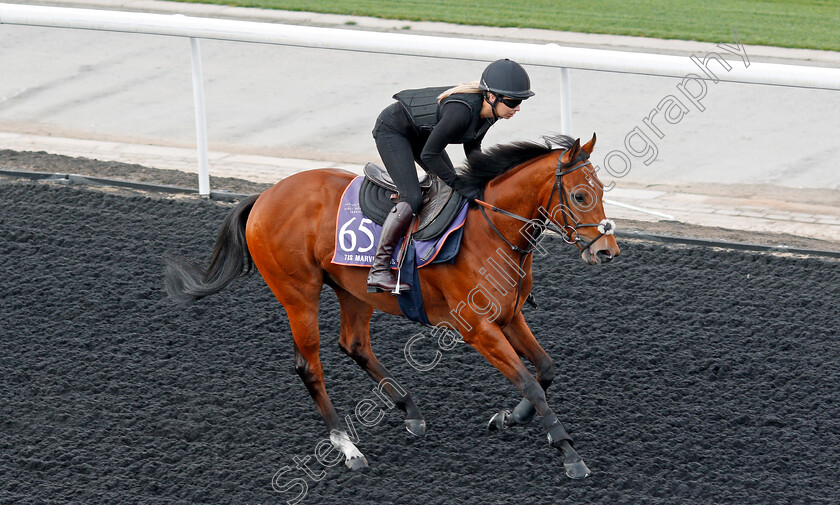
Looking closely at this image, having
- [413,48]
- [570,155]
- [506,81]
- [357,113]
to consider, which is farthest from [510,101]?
[357,113]

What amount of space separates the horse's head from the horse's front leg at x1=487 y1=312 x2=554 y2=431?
0.61 metres

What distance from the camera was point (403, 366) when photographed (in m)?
5.57

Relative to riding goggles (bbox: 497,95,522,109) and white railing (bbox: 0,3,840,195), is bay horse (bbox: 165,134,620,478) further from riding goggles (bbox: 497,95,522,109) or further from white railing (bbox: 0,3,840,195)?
white railing (bbox: 0,3,840,195)

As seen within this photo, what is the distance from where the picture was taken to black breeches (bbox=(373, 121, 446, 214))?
472 centimetres

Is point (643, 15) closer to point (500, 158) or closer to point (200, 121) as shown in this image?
point (200, 121)

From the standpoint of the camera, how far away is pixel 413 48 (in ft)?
23.4

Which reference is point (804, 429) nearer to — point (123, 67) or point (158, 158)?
point (158, 158)

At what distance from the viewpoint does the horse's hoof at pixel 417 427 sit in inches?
196

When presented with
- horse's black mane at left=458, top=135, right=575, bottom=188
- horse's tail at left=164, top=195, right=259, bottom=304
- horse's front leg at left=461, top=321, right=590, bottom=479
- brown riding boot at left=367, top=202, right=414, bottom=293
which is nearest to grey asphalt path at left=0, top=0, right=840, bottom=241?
horse's black mane at left=458, top=135, right=575, bottom=188

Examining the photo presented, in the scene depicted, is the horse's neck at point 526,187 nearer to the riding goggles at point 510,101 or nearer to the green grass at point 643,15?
the riding goggles at point 510,101

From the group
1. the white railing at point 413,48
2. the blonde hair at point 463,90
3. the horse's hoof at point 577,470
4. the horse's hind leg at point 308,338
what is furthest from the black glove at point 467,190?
the white railing at point 413,48

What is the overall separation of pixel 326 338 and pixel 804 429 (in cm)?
245

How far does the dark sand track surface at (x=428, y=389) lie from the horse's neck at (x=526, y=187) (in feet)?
3.54

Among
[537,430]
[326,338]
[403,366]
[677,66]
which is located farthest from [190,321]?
[677,66]
